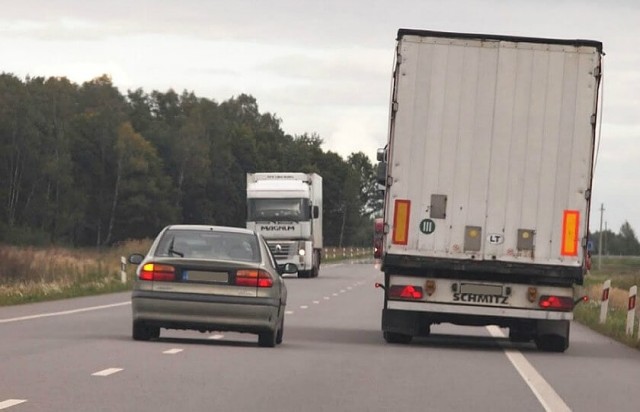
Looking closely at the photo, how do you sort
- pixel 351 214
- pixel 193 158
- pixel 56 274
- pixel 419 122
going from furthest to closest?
1. pixel 351 214
2. pixel 193 158
3. pixel 56 274
4. pixel 419 122

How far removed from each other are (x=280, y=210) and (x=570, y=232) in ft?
115

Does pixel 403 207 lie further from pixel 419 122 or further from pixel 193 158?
pixel 193 158

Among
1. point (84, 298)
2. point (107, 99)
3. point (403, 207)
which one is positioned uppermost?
point (107, 99)

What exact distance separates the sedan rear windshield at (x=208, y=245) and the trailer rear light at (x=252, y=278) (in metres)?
0.32

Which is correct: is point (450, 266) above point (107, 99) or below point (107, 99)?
below

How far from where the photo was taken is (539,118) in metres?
20.5

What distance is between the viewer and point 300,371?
15.8 metres

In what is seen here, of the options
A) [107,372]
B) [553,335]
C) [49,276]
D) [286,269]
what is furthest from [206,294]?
[49,276]

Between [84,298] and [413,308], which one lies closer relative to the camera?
[413,308]

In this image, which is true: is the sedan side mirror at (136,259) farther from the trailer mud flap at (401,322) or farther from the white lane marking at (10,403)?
the white lane marking at (10,403)

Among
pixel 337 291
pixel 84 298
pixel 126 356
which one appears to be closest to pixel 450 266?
pixel 126 356

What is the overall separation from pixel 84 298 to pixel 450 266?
16.3m

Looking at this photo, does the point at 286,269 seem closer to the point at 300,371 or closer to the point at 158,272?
the point at 158,272

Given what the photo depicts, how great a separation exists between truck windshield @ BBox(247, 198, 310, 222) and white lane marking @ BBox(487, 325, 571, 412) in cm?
3407
